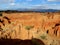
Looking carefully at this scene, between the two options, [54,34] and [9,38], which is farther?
[54,34]

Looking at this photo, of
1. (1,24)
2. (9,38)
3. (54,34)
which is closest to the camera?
(9,38)

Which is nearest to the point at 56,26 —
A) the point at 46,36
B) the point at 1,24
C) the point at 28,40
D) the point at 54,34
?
the point at 54,34

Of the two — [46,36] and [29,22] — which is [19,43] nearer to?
[46,36]

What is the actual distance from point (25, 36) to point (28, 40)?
3.06ft

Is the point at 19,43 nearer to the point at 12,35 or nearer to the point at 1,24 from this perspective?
the point at 12,35

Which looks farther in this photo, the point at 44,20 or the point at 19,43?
the point at 44,20

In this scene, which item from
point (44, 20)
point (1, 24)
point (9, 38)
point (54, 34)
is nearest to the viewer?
point (9, 38)

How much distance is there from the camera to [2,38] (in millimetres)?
17391

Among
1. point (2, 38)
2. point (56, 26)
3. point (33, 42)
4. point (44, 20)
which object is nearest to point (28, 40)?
point (33, 42)

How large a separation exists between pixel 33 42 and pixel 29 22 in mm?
5779

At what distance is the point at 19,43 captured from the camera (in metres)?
16.7

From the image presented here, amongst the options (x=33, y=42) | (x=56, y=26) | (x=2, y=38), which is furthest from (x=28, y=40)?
(x=56, y=26)

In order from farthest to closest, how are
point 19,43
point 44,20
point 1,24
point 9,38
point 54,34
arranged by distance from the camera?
1. point 44,20
2. point 1,24
3. point 54,34
4. point 9,38
5. point 19,43

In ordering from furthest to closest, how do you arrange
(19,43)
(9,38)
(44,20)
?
(44,20), (9,38), (19,43)
